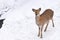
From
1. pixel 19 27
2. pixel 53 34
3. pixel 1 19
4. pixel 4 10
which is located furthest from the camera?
pixel 4 10

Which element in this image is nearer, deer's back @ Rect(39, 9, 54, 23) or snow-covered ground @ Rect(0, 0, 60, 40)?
deer's back @ Rect(39, 9, 54, 23)

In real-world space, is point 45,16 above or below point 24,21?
above

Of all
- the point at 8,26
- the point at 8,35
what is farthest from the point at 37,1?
the point at 8,35

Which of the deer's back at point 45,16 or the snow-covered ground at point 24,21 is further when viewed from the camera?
the snow-covered ground at point 24,21

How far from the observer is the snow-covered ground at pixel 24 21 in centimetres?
836

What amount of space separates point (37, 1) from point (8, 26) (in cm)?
396

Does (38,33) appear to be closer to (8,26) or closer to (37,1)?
(8,26)

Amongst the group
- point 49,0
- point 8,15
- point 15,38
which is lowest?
point 15,38

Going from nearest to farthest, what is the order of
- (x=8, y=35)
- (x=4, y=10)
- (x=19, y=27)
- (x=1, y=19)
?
(x=8, y=35), (x=19, y=27), (x=1, y=19), (x=4, y=10)

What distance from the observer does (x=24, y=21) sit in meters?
9.88

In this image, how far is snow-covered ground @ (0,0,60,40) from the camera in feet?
27.4

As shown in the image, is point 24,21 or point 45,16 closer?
point 45,16

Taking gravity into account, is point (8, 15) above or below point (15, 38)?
above

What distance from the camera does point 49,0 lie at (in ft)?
42.3
